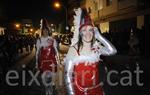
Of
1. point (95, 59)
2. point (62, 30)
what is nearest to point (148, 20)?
point (95, 59)

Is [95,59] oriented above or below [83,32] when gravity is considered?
below

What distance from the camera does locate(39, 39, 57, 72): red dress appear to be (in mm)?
11898

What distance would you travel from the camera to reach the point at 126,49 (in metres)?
32.2

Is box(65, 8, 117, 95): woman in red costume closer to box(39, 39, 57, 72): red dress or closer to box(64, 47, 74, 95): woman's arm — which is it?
box(64, 47, 74, 95): woman's arm

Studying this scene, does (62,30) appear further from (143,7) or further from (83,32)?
(83,32)

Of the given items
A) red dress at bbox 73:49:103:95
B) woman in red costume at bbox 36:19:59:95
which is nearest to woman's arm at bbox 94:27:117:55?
red dress at bbox 73:49:103:95

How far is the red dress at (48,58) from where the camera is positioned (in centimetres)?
1190

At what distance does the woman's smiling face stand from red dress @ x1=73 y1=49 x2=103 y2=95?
331 mm

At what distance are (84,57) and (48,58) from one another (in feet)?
20.1

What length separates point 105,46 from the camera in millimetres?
5957

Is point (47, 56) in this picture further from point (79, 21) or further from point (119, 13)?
point (119, 13)

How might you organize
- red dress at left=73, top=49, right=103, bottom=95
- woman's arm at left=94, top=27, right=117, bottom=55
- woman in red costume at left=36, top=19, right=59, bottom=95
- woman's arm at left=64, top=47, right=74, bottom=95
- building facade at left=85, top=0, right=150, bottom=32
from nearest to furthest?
woman's arm at left=64, top=47, right=74, bottom=95
red dress at left=73, top=49, right=103, bottom=95
woman's arm at left=94, top=27, right=117, bottom=55
woman in red costume at left=36, top=19, right=59, bottom=95
building facade at left=85, top=0, right=150, bottom=32

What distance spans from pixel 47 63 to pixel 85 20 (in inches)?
244

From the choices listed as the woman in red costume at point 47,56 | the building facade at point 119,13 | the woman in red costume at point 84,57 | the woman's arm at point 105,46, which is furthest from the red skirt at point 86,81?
the building facade at point 119,13
